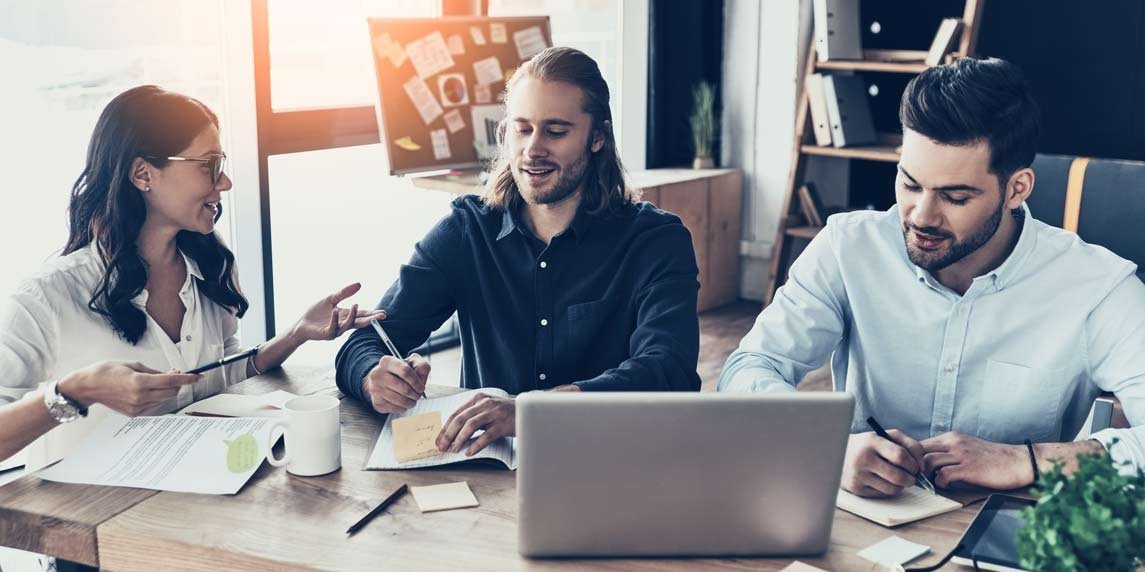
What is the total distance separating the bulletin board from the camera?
3.60 metres

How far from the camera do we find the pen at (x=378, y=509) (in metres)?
1.29

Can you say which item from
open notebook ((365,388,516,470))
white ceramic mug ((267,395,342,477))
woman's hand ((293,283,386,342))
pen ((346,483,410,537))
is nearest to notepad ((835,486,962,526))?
open notebook ((365,388,516,470))

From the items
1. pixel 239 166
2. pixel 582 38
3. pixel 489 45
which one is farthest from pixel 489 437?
pixel 582 38

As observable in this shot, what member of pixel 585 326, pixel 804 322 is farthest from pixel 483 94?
pixel 804 322

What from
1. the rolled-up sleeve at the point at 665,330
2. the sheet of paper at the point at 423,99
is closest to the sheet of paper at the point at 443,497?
the rolled-up sleeve at the point at 665,330

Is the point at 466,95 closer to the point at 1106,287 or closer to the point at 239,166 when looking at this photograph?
the point at 239,166

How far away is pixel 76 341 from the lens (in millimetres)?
1725

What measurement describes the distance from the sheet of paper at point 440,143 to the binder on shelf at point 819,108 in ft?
5.52

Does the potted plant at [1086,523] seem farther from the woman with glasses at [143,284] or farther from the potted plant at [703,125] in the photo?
the potted plant at [703,125]

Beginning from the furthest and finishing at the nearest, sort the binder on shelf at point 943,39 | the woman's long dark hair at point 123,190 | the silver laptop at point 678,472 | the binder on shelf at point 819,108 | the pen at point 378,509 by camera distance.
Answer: the binder on shelf at point 819,108 → the binder on shelf at point 943,39 → the woman's long dark hair at point 123,190 → the pen at point 378,509 → the silver laptop at point 678,472

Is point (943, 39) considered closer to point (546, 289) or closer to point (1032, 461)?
point (546, 289)

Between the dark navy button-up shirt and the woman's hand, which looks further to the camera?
the dark navy button-up shirt

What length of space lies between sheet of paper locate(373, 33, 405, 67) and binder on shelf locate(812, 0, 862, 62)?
183cm

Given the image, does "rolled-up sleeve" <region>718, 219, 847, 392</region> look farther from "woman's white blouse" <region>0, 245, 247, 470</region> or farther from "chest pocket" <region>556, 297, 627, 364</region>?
"woman's white blouse" <region>0, 245, 247, 470</region>
